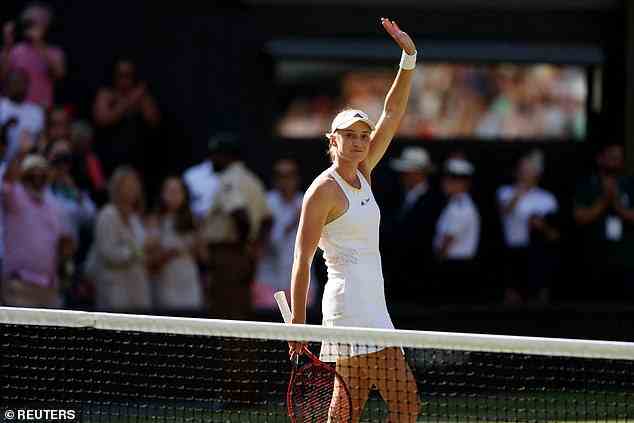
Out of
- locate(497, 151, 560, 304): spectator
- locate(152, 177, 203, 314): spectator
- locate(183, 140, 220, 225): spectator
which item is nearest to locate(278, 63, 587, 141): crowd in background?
locate(497, 151, 560, 304): spectator

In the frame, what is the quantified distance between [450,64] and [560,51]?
1.09 meters

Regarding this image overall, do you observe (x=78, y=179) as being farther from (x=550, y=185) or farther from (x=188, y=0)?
(x=550, y=185)

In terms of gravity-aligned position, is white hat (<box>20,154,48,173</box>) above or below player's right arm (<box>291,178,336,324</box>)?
above

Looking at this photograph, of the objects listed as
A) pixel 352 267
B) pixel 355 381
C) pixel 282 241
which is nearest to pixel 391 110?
pixel 352 267

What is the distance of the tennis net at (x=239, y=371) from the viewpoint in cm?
596

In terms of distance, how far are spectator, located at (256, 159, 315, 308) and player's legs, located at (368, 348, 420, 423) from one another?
5486mm

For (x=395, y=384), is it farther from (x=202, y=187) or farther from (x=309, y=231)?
(x=202, y=187)

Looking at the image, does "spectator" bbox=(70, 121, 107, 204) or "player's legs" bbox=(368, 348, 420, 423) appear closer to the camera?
"player's legs" bbox=(368, 348, 420, 423)

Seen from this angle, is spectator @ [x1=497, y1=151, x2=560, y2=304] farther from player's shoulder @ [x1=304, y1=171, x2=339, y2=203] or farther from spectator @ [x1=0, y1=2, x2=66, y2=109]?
player's shoulder @ [x1=304, y1=171, x2=339, y2=203]

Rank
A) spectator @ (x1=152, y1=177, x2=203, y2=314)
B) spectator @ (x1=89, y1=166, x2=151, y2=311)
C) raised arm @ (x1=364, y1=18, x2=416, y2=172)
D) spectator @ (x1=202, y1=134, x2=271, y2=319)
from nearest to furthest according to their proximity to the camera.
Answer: raised arm @ (x1=364, y1=18, x2=416, y2=172) < spectator @ (x1=202, y1=134, x2=271, y2=319) < spectator @ (x1=89, y1=166, x2=151, y2=311) < spectator @ (x1=152, y1=177, x2=203, y2=314)

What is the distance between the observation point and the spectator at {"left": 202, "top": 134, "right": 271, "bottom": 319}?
34.5 feet

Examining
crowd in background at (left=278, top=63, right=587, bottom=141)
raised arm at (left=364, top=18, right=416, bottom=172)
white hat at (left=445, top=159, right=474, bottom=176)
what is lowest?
raised arm at (left=364, top=18, right=416, bottom=172)

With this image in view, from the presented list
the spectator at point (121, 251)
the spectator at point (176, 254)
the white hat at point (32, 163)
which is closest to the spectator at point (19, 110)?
the white hat at point (32, 163)

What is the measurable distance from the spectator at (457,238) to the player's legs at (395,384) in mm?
5849
